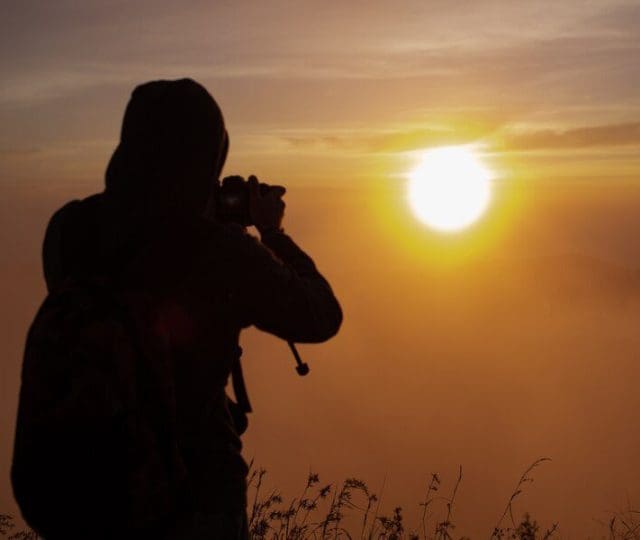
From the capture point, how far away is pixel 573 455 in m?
117

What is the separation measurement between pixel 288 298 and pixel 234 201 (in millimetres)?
392

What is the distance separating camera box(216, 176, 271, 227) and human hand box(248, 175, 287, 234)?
0.01 m

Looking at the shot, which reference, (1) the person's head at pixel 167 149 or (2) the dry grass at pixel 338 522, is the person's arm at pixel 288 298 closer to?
(1) the person's head at pixel 167 149

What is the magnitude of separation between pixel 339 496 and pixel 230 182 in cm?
213

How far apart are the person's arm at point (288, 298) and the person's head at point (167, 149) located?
207mm

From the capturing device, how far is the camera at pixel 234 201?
94.9 inches

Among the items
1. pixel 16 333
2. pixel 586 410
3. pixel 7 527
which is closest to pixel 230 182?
pixel 7 527

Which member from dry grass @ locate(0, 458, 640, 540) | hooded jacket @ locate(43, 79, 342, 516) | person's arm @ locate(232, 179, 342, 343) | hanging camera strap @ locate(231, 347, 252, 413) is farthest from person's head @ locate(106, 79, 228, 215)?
dry grass @ locate(0, 458, 640, 540)

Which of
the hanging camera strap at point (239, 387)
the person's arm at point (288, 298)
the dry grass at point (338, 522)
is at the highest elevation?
the person's arm at point (288, 298)

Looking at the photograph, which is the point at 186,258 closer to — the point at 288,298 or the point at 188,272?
the point at 188,272

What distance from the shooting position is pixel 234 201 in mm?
2418

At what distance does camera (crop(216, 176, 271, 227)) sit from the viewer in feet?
7.91

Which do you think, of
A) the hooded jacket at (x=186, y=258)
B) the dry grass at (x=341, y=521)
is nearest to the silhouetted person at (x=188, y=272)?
the hooded jacket at (x=186, y=258)

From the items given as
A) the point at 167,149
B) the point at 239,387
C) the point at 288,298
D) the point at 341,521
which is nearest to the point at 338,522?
the point at 341,521
